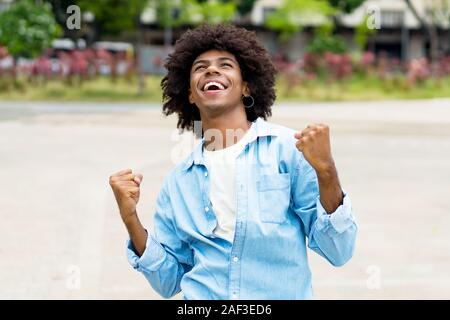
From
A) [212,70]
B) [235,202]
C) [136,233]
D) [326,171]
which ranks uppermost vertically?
[212,70]

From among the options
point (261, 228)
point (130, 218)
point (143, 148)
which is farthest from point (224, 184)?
point (143, 148)

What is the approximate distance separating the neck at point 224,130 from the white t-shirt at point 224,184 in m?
0.02

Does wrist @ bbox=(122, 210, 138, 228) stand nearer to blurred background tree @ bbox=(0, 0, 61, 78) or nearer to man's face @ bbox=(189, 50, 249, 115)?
man's face @ bbox=(189, 50, 249, 115)

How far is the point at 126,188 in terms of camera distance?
2338 mm

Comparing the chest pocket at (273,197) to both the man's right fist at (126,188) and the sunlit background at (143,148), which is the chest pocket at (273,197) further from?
the sunlit background at (143,148)

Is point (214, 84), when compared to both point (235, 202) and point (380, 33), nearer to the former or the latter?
point (235, 202)

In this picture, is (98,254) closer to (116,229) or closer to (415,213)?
(116,229)

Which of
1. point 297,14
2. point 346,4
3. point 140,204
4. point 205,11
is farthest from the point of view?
point 297,14

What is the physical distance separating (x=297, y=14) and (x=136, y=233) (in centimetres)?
3921

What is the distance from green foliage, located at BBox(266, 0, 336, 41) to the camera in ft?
128

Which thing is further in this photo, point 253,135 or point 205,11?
point 205,11

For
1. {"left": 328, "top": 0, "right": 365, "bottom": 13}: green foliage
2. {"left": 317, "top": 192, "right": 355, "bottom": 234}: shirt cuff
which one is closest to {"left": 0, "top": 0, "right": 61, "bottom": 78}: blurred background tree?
{"left": 328, "top": 0, "right": 365, "bottom": 13}: green foliage
